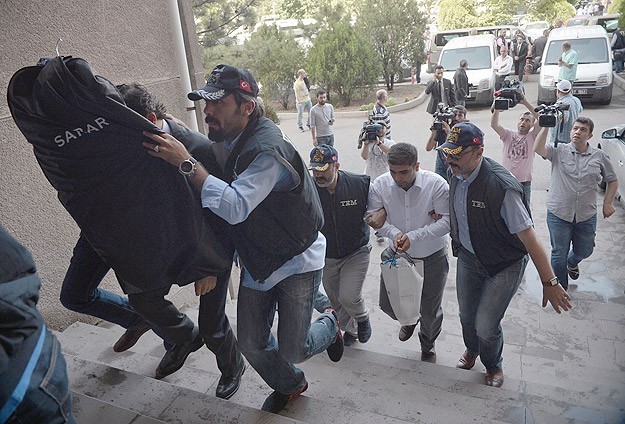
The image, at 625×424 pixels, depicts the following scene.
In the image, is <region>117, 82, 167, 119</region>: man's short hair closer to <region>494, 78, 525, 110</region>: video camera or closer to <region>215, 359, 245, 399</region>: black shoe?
<region>215, 359, 245, 399</region>: black shoe

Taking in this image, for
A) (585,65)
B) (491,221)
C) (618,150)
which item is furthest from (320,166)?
(585,65)

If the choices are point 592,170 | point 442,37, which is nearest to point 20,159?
point 592,170

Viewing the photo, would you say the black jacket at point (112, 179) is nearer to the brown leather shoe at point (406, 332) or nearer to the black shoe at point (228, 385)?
the black shoe at point (228, 385)

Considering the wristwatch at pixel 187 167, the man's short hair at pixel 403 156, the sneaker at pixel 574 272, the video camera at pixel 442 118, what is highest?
the wristwatch at pixel 187 167

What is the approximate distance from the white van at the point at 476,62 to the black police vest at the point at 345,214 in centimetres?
1315

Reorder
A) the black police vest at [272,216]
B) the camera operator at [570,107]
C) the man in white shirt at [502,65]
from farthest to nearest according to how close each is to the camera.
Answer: the man in white shirt at [502,65], the camera operator at [570,107], the black police vest at [272,216]

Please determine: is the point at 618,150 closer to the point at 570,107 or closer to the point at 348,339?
the point at 570,107

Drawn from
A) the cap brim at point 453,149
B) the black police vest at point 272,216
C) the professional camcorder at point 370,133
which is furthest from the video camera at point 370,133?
the black police vest at point 272,216

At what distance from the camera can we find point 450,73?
17.0 metres

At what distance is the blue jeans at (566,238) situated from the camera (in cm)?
557

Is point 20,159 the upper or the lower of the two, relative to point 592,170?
upper

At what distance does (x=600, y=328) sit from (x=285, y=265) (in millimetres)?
3728

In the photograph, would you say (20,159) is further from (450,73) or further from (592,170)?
(450,73)

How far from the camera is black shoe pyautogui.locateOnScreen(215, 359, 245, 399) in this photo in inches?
129
